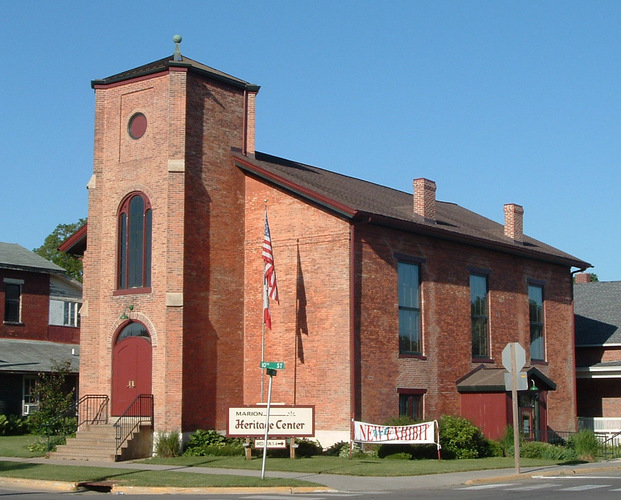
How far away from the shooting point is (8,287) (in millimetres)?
44719

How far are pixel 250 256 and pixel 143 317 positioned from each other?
4.11 m

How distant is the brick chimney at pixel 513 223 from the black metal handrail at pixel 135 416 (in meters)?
16.6

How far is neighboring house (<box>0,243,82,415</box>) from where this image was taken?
1601 inches

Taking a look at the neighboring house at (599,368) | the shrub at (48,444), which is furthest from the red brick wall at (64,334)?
the neighboring house at (599,368)

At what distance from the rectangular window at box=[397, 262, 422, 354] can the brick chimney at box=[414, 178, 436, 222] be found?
2203mm

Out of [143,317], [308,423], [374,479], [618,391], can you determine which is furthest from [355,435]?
[618,391]

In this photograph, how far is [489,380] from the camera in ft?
105

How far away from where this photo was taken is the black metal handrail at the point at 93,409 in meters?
29.8

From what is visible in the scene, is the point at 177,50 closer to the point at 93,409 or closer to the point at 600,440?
the point at 93,409

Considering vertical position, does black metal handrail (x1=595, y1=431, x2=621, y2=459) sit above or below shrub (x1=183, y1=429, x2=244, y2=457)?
below

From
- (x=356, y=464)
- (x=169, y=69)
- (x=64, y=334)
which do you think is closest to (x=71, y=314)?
(x=64, y=334)

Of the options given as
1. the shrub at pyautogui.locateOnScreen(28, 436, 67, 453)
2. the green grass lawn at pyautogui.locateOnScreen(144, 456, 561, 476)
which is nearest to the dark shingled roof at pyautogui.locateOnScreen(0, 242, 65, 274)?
the shrub at pyautogui.locateOnScreen(28, 436, 67, 453)

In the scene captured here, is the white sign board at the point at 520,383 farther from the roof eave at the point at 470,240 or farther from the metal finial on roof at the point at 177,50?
the metal finial on roof at the point at 177,50

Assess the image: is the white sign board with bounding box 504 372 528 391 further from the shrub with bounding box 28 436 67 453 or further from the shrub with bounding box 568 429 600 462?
the shrub with bounding box 28 436 67 453
